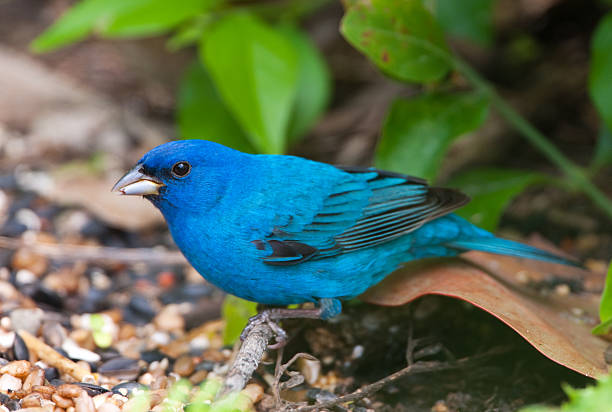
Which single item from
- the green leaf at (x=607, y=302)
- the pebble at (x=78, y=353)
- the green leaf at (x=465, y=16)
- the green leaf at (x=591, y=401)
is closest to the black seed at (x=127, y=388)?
the pebble at (x=78, y=353)

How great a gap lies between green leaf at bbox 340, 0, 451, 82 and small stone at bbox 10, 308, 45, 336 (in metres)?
1.99

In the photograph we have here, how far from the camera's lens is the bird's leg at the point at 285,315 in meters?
2.72

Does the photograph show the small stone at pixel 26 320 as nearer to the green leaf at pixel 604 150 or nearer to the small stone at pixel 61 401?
the small stone at pixel 61 401

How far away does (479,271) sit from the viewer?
10.0 feet

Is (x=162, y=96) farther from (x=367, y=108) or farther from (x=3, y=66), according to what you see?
(x=367, y=108)

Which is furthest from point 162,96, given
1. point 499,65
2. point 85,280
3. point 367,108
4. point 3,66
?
point 499,65

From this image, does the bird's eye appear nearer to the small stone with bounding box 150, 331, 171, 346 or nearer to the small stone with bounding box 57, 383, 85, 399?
the small stone with bounding box 57, 383, 85, 399

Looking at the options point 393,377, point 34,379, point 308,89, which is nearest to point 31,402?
point 34,379

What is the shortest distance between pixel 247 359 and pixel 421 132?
183cm

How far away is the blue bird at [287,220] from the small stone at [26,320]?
32.8 inches

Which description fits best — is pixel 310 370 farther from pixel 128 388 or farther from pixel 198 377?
pixel 128 388

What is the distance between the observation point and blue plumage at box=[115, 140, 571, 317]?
272cm

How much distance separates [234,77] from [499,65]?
234cm

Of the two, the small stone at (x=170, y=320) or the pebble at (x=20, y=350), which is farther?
the small stone at (x=170, y=320)
